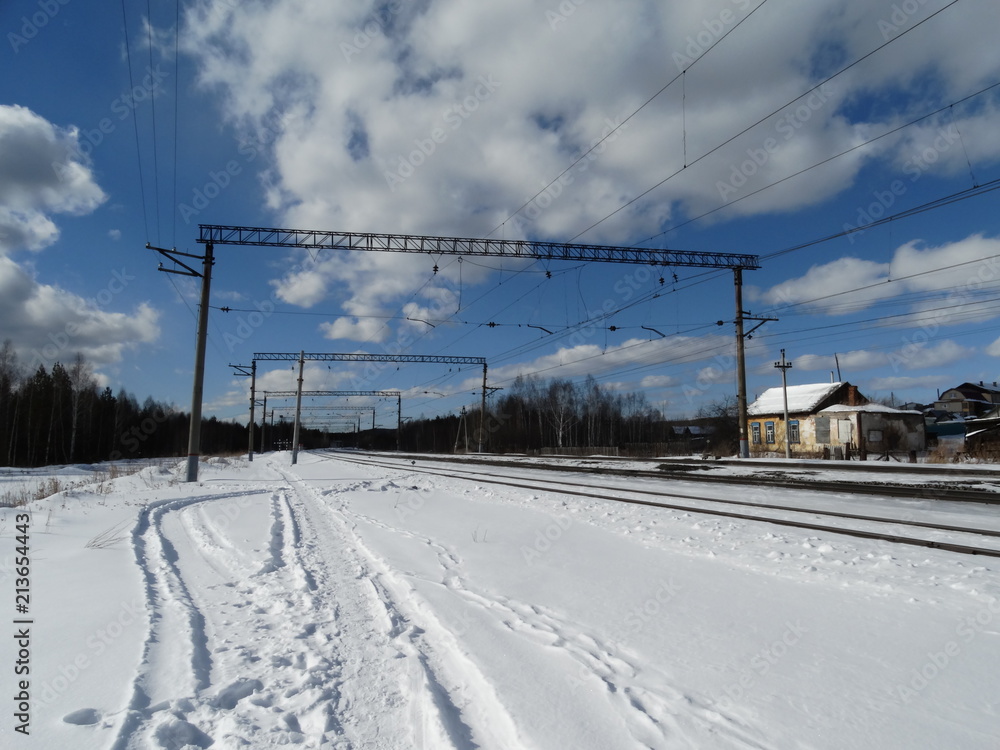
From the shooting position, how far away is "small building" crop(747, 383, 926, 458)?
43406mm

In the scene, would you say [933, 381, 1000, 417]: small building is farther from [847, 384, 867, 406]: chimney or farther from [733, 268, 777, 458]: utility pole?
[733, 268, 777, 458]: utility pole

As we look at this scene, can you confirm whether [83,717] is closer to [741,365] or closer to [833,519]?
[833,519]

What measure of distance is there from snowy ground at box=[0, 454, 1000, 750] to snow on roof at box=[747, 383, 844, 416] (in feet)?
156

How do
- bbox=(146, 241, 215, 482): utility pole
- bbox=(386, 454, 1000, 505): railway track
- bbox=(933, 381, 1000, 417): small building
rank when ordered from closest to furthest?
bbox=(386, 454, 1000, 505): railway track
bbox=(146, 241, 215, 482): utility pole
bbox=(933, 381, 1000, 417): small building

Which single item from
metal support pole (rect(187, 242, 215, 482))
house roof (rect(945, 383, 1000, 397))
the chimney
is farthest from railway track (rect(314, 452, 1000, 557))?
house roof (rect(945, 383, 1000, 397))

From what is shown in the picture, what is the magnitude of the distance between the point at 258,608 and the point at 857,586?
6.24 metres

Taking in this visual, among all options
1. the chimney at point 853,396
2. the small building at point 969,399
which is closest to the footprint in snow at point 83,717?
the chimney at point 853,396

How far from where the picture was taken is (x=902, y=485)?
16.1m

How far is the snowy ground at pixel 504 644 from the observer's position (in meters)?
3.32

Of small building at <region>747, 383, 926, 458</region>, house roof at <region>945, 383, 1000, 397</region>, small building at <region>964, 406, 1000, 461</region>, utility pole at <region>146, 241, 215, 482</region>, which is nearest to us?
utility pole at <region>146, 241, 215, 482</region>

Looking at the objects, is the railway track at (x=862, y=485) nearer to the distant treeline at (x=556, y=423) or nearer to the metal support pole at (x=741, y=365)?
the metal support pole at (x=741, y=365)

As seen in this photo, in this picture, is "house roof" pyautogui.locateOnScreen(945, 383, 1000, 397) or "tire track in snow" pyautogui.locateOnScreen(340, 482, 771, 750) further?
"house roof" pyautogui.locateOnScreen(945, 383, 1000, 397)

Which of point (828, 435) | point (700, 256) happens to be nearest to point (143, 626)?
point (700, 256)

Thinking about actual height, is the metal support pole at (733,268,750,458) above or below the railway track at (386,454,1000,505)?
above
